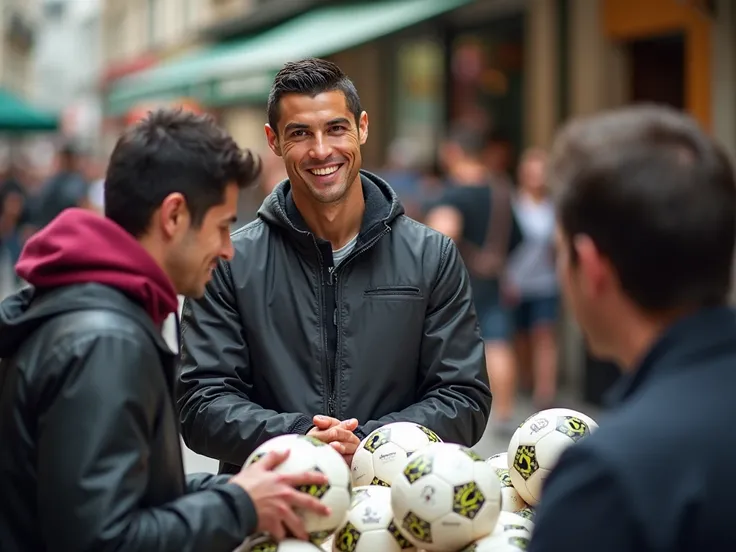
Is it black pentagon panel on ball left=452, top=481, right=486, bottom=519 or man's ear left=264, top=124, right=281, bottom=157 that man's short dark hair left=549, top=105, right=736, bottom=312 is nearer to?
black pentagon panel on ball left=452, top=481, right=486, bottom=519

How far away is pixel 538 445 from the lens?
3.34 m

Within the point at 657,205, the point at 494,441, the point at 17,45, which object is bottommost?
the point at 494,441

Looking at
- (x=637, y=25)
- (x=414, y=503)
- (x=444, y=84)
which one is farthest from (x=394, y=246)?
(x=444, y=84)

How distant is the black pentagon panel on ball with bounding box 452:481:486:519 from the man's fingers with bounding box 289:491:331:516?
1.02 feet

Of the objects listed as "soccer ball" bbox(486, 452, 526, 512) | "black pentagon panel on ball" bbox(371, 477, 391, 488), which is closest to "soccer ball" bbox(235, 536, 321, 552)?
"black pentagon panel on ball" bbox(371, 477, 391, 488)

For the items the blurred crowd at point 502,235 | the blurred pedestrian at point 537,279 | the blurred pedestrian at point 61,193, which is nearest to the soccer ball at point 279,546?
the blurred crowd at point 502,235

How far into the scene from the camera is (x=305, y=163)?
381 cm

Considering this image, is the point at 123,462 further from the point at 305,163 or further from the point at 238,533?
the point at 305,163

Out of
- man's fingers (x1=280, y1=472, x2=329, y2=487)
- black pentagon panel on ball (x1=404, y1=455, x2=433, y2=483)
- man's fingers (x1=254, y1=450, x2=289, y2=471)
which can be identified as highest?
man's fingers (x1=254, y1=450, x2=289, y2=471)

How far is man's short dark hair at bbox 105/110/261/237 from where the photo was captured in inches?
106


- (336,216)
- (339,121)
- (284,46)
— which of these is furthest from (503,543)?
(284,46)

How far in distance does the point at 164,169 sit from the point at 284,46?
45.7ft

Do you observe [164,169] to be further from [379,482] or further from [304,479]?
[379,482]

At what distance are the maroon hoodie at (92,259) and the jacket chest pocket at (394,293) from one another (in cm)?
121
